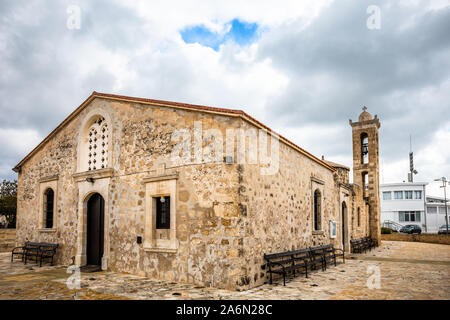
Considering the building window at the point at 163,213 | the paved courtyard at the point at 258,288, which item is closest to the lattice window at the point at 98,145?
the building window at the point at 163,213

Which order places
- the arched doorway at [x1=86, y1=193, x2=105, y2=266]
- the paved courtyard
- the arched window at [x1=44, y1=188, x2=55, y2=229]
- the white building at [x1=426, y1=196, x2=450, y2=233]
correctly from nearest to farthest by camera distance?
the paved courtyard → the arched doorway at [x1=86, y1=193, x2=105, y2=266] → the arched window at [x1=44, y1=188, x2=55, y2=229] → the white building at [x1=426, y1=196, x2=450, y2=233]

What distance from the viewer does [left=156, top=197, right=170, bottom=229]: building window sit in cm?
899

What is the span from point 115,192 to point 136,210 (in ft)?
3.98

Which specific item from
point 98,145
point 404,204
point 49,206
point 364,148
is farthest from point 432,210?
point 49,206

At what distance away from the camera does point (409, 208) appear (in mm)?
41750

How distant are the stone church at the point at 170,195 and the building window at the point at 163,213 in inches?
1.2

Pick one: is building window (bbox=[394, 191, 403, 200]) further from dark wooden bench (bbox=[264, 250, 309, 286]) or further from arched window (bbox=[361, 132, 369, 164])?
dark wooden bench (bbox=[264, 250, 309, 286])

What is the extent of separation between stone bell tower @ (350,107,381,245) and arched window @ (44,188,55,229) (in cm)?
1898

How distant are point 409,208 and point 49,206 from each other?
138 ft

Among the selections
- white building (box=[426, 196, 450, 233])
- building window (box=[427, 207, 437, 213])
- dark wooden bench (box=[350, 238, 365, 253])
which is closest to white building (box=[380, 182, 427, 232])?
white building (box=[426, 196, 450, 233])

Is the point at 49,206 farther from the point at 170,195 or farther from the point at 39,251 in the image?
the point at 170,195
